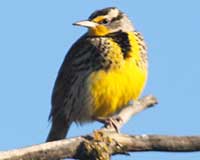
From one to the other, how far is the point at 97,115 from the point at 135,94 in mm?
462

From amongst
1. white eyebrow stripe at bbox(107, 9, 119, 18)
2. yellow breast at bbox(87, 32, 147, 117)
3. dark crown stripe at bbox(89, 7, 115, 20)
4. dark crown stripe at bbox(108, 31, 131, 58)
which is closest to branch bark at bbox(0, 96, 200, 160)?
yellow breast at bbox(87, 32, 147, 117)

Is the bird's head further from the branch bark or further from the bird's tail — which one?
the branch bark

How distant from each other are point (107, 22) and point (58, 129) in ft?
4.12

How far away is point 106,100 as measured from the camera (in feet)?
24.3

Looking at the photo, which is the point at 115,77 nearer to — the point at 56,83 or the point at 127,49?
the point at 127,49

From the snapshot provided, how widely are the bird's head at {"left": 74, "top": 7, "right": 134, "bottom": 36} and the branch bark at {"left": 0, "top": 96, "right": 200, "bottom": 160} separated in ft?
8.38

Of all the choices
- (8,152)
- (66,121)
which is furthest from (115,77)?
(8,152)

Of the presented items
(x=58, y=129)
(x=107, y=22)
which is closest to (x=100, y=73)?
(x=107, y=22)

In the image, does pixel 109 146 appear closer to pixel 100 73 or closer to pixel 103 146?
pixel 103 146

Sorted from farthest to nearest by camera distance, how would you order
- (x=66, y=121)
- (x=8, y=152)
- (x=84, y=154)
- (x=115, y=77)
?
(x=66, y=121) → (x=115, y=77) → (x=84, y=154) → (x=8, y=152)

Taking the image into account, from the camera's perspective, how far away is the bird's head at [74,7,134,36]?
310 inches

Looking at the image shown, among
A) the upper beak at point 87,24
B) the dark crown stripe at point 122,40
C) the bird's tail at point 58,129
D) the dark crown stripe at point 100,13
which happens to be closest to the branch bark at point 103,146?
the dark crown stripe at point 122,40

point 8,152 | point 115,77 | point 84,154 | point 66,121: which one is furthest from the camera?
point 66,121

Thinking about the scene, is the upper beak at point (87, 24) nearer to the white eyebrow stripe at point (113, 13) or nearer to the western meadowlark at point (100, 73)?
the western meadowlark at point (100, 73)
